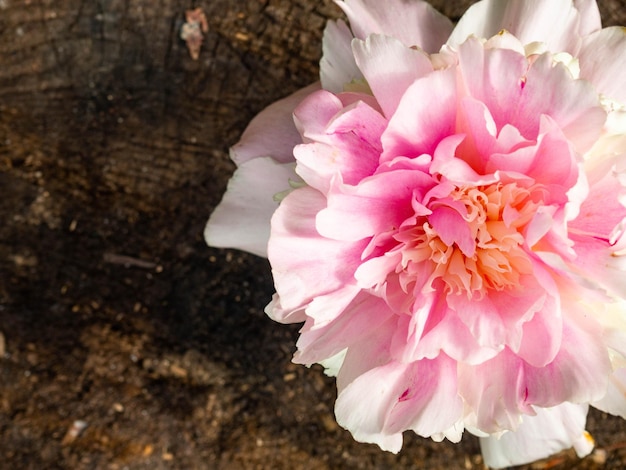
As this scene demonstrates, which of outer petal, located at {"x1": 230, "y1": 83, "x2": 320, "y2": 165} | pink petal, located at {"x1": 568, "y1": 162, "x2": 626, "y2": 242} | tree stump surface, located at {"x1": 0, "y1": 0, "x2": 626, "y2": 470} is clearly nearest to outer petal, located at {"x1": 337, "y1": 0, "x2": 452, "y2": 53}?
outer petal, located at {"x1": 230, "y1": 83, "x2": 320, "y2": 165}

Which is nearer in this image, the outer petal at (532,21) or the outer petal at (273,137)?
the outer petal at (532,21)

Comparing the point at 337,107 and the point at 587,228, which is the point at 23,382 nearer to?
the point at 337,107

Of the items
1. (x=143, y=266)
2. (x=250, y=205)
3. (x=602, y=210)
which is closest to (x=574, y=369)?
(x=602, y=210)

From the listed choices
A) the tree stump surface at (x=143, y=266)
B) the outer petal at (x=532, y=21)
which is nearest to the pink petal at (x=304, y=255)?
the outer petal at (x=532, y=21)

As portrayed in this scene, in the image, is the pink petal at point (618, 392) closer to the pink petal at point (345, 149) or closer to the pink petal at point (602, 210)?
the pink petal at point (602, 210)

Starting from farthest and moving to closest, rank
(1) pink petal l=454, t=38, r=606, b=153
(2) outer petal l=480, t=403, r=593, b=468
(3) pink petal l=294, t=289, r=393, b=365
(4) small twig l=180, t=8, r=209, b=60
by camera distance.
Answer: (4) small twig l=180, t=8, r=209, b=60 < (2) outer petal l=480, t=403, r=593, b=468 < (3) pink petal l=294, t=289, r=393, b=365 < (1) pink petal l=454, t=38, r=606, b=153

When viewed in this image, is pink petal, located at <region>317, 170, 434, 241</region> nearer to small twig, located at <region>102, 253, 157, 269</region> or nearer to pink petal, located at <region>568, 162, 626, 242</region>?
pink petal, located at <region>568, 162, 626, 242</region>

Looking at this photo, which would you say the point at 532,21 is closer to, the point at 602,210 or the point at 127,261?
the point at 602,210
